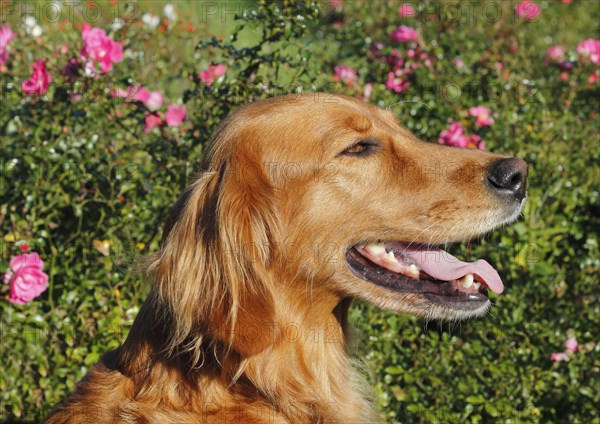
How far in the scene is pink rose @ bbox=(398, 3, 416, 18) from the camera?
7449mm

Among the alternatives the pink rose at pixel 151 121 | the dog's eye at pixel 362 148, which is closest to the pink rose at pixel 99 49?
the pink rose at pixel 151 121

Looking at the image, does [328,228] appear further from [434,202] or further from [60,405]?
[60,405]

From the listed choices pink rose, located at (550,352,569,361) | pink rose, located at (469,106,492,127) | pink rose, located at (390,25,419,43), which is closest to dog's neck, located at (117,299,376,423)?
pink rose, located at (550,352,569,361)

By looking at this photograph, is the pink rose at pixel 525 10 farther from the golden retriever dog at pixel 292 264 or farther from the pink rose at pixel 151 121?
the golden retriever dog at pixel 292 264

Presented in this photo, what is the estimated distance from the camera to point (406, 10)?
7.56m

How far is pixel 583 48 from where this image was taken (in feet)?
19.3

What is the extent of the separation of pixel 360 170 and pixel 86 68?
2042 millimetres

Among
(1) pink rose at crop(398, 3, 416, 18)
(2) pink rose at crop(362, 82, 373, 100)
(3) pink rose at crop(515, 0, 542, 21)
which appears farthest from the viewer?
(3) pink rose at crop(515, 0, 542, 21)

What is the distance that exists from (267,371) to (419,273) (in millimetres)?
762

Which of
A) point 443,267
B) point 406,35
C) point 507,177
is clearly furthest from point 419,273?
point 406,35

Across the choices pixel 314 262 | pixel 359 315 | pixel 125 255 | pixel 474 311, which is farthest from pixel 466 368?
pixel 125 255

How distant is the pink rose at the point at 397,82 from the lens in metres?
5.27

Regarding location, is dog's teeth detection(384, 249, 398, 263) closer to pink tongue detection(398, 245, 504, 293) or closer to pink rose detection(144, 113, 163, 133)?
pink tongue detection(398, 245, 504, 293)

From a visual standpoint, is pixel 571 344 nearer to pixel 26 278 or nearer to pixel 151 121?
pixel 151 121
